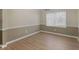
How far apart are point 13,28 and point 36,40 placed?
0.40 meters

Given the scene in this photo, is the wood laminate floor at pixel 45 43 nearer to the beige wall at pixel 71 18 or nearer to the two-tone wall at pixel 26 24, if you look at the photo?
the two-tone wall at pixel 26 24

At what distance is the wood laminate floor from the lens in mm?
1272

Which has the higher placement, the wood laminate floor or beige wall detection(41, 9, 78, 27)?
beige wall detection(41, 9, 78, 27)

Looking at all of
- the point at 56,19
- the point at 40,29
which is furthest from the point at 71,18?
the point at 40,29

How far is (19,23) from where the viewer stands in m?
1.33

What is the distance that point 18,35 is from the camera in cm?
134

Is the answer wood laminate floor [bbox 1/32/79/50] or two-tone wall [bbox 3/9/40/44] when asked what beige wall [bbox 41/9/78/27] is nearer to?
two-tone wall [bbox 3/9/40/44]

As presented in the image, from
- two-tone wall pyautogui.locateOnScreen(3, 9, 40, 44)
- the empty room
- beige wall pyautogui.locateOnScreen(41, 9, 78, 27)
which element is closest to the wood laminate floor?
the empty room

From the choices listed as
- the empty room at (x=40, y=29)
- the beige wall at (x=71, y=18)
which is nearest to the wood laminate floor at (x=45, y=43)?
the empty room at (x=40, y=29)

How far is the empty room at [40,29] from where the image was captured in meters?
1.28
